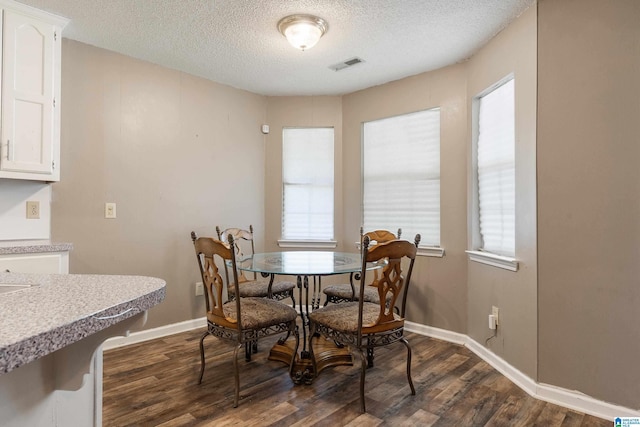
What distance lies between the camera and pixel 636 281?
184cm

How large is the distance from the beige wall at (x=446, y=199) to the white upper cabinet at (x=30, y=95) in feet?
8.92

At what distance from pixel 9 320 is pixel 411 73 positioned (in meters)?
3.37

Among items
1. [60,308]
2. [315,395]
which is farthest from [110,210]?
[60,308]

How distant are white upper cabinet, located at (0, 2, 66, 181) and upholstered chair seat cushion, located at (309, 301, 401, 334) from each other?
202 cm

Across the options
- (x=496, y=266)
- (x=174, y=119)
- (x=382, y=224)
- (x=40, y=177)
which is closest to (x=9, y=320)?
(x=40, y=177)

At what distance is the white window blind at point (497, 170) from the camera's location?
8.23 ft

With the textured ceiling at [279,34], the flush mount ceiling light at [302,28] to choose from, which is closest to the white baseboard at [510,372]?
the textured ceiling at [279,34]

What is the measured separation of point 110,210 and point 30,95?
949mm

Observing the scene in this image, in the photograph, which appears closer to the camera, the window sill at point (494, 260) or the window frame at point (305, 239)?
the window sill at point (494, 260)

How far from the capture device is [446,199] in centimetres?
316

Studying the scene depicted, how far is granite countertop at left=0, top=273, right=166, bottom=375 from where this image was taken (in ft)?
1.76

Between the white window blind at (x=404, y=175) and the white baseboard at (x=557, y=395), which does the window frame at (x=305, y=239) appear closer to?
the white window blind at (x=404, y=175)

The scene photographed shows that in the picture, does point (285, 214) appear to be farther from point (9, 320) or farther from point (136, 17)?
point (9, 320)

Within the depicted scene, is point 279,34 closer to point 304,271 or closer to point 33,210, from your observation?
point 304,271
